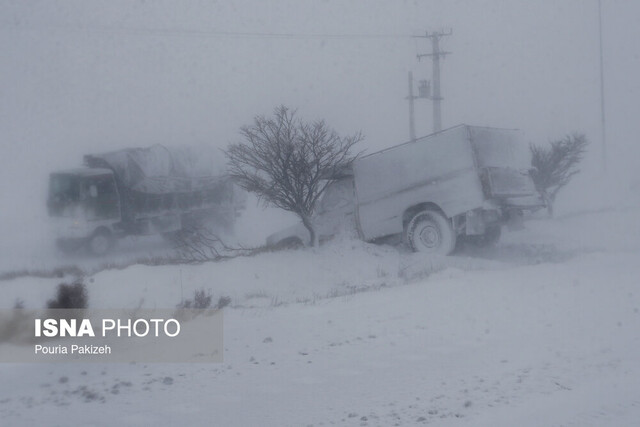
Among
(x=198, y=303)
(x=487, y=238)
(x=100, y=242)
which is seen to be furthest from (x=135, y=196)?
(x=198, y=303)

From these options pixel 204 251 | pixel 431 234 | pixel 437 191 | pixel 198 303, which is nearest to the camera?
pixel 198 303

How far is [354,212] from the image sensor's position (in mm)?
17562

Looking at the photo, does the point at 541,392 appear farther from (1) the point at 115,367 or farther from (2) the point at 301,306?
(2) the point at 301,306

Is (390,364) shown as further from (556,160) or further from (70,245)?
(556,160)

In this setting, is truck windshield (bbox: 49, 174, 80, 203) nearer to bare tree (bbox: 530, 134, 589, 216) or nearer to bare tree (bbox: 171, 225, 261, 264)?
bare tree (bbox: 171, 225, 261, 264)

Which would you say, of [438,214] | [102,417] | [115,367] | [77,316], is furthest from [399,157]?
[102,417]

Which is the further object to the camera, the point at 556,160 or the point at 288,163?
the point at 556,160

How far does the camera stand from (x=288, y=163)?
1705cm

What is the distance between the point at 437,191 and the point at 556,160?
14.7 m

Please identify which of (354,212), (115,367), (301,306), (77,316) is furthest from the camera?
(354,212)

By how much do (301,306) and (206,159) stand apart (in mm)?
17351

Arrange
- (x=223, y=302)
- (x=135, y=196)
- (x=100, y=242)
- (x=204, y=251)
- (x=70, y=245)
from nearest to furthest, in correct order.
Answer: (x=223, y=302), (x=204, y=251), (x=70, y=245), (x=100, y=242), (x=135, y=196)

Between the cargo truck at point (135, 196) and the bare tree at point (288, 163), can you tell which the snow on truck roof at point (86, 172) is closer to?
the cargo truck at point (135, 196)

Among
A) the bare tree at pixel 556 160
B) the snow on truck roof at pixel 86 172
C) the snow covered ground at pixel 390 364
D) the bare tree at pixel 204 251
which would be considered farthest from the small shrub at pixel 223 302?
the bare tree at pixel 556 160
